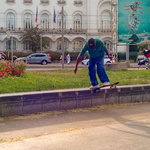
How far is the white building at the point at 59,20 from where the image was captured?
2101 inches

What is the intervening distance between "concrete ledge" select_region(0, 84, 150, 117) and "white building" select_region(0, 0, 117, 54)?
44.1m

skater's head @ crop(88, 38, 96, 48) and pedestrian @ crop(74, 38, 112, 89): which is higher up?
skater's head @ crop(88, 38, 96, 48)

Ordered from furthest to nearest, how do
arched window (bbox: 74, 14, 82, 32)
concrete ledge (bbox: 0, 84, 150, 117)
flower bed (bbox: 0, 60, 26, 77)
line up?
arched window (bbox: 74, 14, 82, 32)
flower bed (bbox: 0, 60, 26, 77)
concrete ledge (bbox: 0, 84, 150, 117)

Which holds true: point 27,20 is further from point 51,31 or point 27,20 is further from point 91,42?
point 91,42

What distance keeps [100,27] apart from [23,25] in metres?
13.3

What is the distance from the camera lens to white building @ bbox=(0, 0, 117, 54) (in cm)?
5338

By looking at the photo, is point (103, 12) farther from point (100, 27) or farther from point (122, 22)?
point (122, 22)

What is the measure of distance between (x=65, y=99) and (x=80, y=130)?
1970 mm

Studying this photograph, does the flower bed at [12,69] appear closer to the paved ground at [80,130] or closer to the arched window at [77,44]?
the paved ground at [80,130]

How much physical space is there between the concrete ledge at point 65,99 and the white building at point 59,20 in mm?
Result: 44086

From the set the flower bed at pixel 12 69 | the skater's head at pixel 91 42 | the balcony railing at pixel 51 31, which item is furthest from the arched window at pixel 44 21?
the skater's head at pixel 91 42

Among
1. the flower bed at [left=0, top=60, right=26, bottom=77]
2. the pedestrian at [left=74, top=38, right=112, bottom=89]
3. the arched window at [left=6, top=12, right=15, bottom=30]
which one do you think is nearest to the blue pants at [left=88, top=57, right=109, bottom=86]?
the pedestrian at [left=74, top=38, right=112, bottom=89]

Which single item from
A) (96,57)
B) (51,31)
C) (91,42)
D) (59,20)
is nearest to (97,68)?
(96,57)

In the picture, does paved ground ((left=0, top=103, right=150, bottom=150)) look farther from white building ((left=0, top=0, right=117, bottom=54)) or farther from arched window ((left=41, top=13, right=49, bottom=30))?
arched window ((left=41, top=13, right=49, bottom=30))
